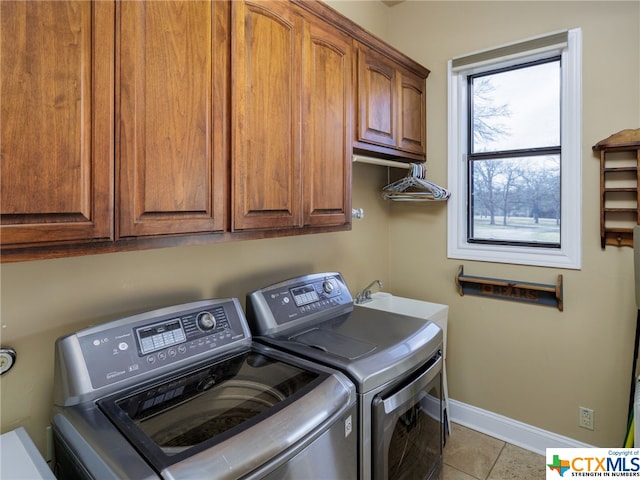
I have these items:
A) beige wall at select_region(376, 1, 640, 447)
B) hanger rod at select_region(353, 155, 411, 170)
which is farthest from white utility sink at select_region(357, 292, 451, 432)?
hanger rod at select_region(353, 155, 411, 170)

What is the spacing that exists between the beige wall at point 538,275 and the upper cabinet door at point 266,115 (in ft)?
4.79

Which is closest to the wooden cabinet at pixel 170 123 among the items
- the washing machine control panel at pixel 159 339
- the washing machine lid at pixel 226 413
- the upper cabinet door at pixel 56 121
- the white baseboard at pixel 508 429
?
the upper cabinet door at pixel 56 121

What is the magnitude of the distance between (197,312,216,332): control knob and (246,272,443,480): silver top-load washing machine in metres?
0.22

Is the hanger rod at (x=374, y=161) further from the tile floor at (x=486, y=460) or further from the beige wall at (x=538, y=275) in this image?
the tile floor at (x=486, y=460)

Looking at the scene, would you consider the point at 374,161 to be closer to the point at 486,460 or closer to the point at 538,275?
the point at 538,275

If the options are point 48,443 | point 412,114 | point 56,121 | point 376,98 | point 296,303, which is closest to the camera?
point 56,121

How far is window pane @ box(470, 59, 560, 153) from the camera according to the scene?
7.58 ft

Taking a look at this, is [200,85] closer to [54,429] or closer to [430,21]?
[54,429]

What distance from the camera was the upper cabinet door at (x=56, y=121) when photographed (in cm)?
85

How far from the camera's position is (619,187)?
2.02 meters

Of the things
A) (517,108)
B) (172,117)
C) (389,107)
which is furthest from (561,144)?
(172,117)

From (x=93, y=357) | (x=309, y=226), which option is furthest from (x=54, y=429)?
(x=309, y=226)

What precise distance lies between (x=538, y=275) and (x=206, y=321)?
2020 millimetres

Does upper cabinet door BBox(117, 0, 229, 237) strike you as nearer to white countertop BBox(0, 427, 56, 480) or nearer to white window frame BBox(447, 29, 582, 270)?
white countertop BBox(0, 427, 56, 480)
